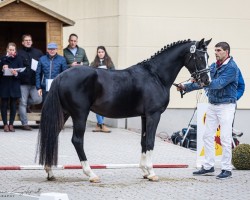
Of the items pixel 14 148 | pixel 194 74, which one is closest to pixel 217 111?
pixel 194 74

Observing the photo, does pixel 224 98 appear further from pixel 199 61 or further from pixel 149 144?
pixel 149 144


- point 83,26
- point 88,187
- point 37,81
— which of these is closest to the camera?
point 88,187

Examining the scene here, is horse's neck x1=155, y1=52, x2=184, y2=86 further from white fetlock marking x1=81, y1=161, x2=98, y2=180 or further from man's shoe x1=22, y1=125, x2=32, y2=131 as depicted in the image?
man's shoe x1=22, y1=125, x2=32, y2=131

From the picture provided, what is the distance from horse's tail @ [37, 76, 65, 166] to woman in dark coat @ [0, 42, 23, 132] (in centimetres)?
665

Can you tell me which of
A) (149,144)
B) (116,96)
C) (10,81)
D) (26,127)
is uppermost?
(116,96)

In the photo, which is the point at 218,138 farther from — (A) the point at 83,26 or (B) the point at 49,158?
(A) the point at 83,26

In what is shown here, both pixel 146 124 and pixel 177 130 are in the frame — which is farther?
pixel 177 130

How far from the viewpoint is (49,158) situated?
12320mm

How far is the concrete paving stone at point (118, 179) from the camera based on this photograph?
11500mm

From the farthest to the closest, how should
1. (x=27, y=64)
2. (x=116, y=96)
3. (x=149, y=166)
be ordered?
(x=27, y=64)
(x=149, y=166)
(x=116, y=96)

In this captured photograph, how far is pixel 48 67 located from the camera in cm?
1853

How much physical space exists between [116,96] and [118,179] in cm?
129

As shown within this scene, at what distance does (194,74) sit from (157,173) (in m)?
1.81

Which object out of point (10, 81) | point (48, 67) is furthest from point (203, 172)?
point (10, 81)
